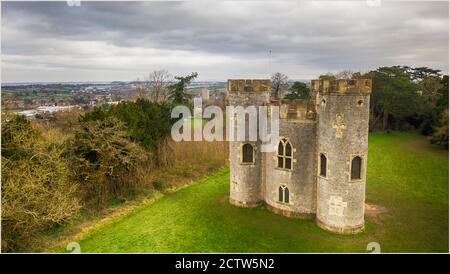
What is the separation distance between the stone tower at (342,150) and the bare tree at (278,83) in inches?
1325

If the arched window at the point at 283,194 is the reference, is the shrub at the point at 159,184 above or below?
below

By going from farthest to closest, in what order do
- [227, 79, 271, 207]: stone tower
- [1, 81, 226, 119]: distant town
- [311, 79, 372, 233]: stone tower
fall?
[1, 81, 226, 119]: distant town < [227, 79, 271, 207]: stone tower < [311, 79, 372, 233]: stone tower

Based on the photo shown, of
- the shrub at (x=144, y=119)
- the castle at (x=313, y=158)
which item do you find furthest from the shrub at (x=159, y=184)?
the castle at (x=313, y=158)

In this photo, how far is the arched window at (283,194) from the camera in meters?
19.2

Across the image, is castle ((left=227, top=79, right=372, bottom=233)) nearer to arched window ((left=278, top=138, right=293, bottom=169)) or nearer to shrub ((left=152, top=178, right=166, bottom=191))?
arched window ((left=278, top=138, right=293, bottom=169))

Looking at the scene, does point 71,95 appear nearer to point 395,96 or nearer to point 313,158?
point 313,158

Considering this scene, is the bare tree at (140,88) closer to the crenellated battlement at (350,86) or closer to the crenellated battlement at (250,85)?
the crenellated battlement at (250,85)

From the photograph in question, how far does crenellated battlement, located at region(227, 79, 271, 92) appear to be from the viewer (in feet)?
64.5

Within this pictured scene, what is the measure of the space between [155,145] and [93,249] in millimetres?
14164

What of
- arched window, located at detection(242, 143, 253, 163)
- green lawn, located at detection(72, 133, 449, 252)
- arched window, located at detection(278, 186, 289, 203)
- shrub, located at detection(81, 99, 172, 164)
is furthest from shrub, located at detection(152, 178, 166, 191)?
arched window, located at detection(278, 186, 289, 203)

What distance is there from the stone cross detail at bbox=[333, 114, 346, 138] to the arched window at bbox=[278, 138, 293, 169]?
2.91 metres

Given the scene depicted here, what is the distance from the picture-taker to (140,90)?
56062 mm

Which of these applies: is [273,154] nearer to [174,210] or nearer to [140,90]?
[174,210]

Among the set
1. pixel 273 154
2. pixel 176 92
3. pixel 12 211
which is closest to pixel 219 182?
pixel 273 154
